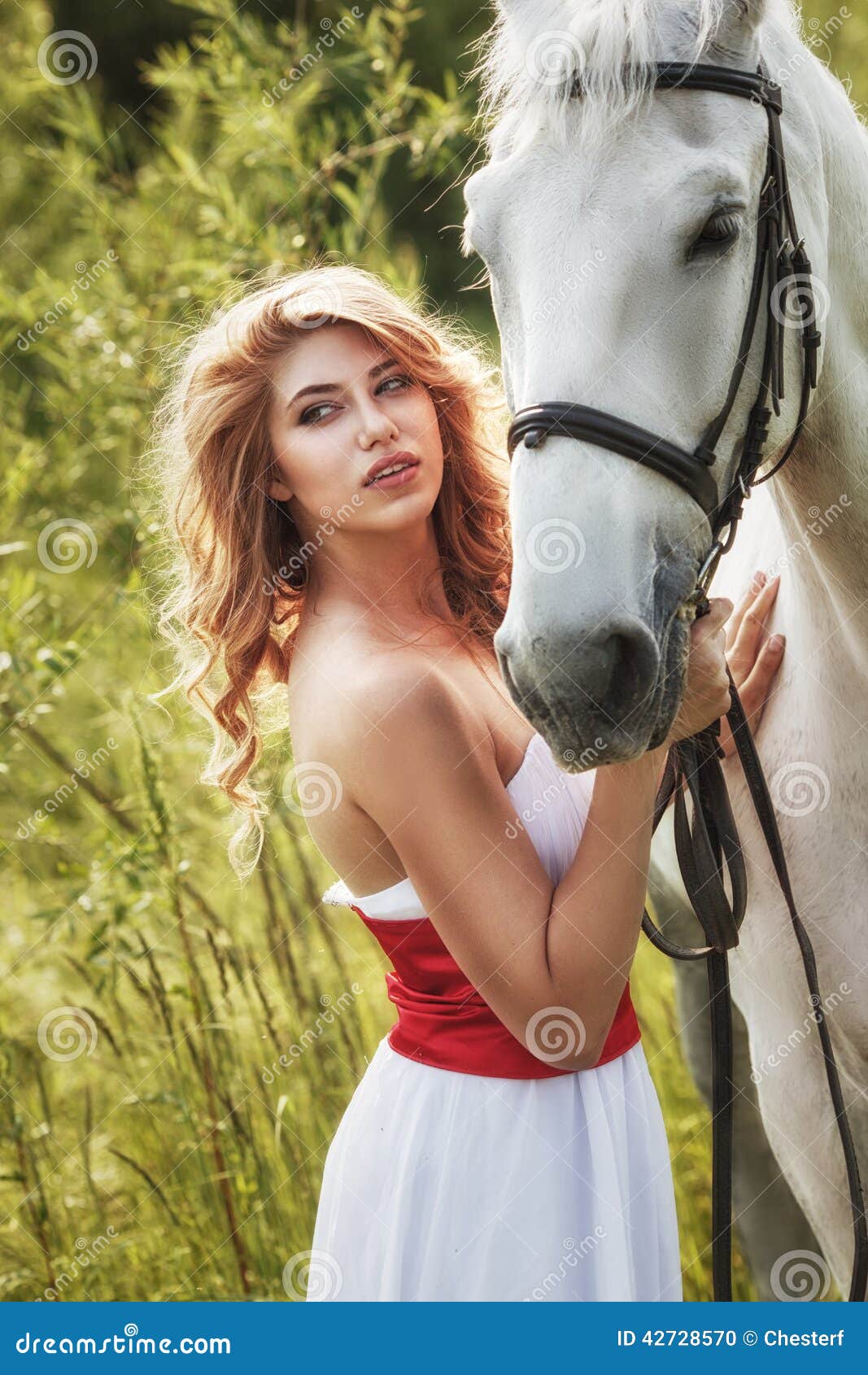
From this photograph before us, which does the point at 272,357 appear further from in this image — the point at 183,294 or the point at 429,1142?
the point at 183,294

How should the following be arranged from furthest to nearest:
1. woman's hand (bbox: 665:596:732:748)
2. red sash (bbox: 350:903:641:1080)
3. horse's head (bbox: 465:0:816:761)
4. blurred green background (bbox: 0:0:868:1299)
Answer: blurred green background (bbox: 0:0:868:1299), red sash (bbox: 350:903:641:1080), woman's hand (bbox: 665:596:732:748), horse's head (bbox: 465:0:816:761)

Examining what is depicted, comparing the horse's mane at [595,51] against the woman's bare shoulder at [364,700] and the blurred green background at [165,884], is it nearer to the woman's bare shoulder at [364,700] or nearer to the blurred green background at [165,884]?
the woman's bare shoulder at [364,700]

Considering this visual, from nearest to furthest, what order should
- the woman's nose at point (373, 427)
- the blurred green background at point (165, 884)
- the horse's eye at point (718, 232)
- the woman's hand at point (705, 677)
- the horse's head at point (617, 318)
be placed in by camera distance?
1. the horse's head at point (617, 318)
2. the horse's eye at point (718, 232)
3. the woman's hand at point (705, 677)
4. the woman's nose at point (373, 427)
5. the blurred green background at point (165, 884)

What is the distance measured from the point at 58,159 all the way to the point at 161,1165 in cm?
296

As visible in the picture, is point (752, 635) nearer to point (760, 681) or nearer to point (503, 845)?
point (760, 681)

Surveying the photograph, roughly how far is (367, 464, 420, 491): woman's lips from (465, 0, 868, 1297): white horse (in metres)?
0.25

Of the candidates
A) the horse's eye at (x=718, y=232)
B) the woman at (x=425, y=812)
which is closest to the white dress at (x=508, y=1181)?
the woman at (x=425, y=812)

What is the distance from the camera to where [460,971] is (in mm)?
1544

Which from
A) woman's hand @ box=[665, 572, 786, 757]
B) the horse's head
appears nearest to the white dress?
the horse's head

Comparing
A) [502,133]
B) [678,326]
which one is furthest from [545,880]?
[502,133]

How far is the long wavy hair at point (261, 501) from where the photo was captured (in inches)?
67.4

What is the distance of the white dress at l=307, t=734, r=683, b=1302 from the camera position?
4.76 ft

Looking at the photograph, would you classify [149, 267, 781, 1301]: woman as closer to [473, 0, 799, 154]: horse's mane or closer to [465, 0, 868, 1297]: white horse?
[465, 0, 868, 1297]: white horse

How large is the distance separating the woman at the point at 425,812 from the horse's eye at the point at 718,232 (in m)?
0.41
